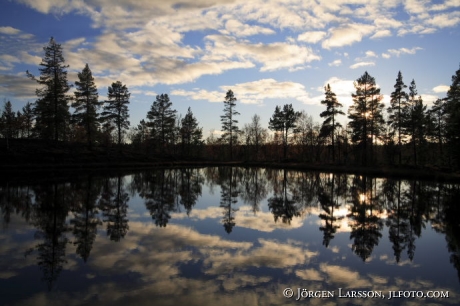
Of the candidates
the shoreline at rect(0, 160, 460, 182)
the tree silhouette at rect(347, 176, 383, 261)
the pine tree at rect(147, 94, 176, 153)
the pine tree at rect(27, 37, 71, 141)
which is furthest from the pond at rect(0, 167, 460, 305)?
the pine tree at rect(147, 94, 176, 153)

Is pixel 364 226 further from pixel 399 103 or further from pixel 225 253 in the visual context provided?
pixel 399 103

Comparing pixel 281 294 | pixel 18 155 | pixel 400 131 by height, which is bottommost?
pixel 281 294

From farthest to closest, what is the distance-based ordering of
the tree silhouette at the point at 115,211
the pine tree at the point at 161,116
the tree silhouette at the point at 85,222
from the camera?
the pine tree at the point at 161,116 < the tree silhouette at the point at 115,211 < the tree silhouette at the point at 85,222

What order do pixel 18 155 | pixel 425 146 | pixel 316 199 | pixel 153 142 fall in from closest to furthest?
pixel 316 199 → pixel 18 155 → pixel 425 146 → pixel 153 142

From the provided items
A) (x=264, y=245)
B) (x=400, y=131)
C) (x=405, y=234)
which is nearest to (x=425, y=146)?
(x=400, y=131)

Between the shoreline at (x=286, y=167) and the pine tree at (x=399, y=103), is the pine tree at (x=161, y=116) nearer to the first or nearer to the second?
the shoreline at (x=286, y=167)

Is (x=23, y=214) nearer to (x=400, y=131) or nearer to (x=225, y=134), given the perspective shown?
(x=400, y=131)

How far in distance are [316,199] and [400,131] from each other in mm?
37214

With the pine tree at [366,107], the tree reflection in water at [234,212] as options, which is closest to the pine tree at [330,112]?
the pine tree at [366,107]

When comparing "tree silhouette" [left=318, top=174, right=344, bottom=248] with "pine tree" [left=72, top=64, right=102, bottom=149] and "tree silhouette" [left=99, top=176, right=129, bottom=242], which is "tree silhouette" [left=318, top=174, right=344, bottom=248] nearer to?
"tree silhouette" [left=99, top=176, right=129, bottom=242]

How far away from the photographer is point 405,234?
12.7 meters

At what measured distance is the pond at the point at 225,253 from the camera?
7.05 meters

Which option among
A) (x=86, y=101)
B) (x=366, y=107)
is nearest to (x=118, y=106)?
(x=86, y=101)

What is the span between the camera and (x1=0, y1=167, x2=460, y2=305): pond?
705cm
